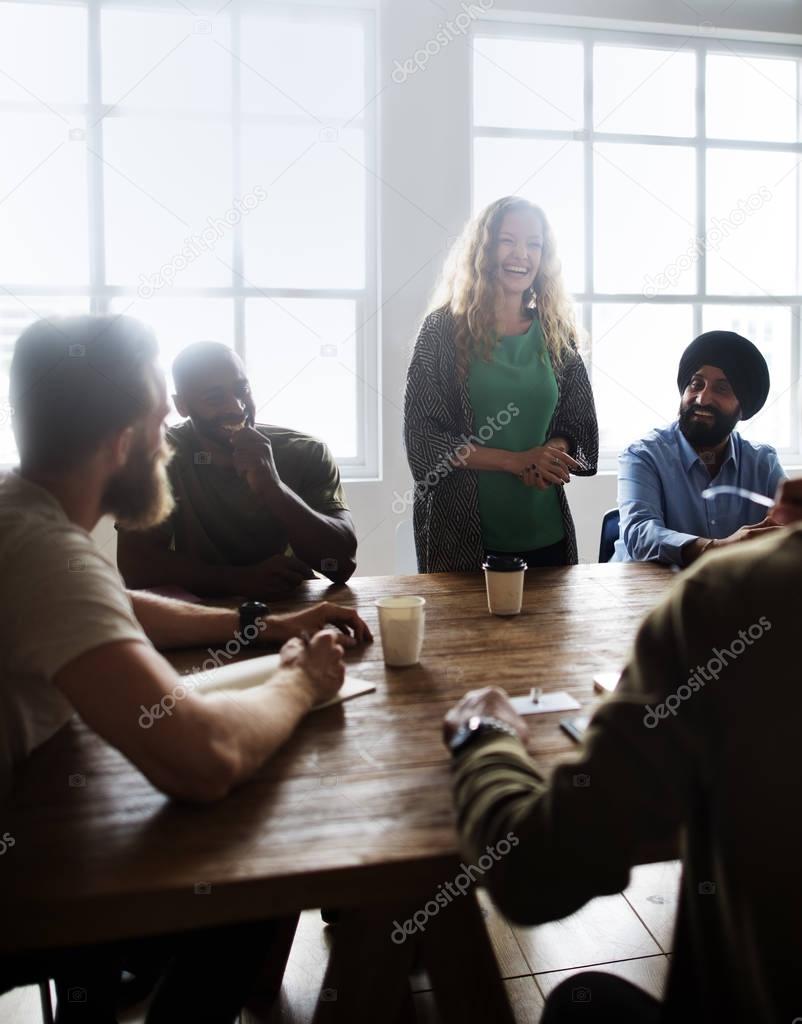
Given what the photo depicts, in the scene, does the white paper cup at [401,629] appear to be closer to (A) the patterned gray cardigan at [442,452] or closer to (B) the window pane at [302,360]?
(A) the patterned gray cardigan at [442,452]

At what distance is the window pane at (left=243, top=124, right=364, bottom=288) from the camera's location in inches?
155

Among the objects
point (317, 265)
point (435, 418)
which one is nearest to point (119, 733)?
point (435, 418)

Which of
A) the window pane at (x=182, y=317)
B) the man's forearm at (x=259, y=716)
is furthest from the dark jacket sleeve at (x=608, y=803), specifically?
the window pane at (x=182, y=317)

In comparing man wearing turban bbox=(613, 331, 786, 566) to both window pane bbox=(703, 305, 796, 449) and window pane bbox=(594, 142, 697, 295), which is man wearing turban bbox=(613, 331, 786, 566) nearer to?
window pane bbox=(594, 142, 697, 295)

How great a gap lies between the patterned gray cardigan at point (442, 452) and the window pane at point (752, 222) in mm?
2717

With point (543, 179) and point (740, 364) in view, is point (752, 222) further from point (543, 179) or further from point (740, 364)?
point (740, 364)

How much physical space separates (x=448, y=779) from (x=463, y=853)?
18cm

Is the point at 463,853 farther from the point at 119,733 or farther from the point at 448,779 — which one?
the point at 119,733

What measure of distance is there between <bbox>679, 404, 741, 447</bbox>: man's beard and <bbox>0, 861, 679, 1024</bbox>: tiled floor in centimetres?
127

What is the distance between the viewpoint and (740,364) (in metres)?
2.57

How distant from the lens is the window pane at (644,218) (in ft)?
14.4

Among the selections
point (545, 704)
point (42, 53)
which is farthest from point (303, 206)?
point (545, 704)

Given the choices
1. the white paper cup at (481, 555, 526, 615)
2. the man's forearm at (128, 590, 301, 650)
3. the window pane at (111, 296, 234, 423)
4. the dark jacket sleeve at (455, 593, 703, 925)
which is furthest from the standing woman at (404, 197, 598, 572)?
the window pane at (111, 296, 234, 423)

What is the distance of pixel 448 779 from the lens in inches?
40.8
